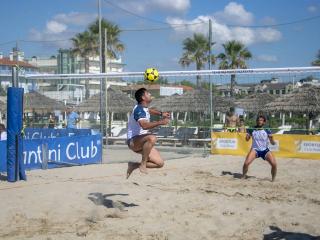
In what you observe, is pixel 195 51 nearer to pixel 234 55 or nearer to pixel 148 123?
pixel 234 55

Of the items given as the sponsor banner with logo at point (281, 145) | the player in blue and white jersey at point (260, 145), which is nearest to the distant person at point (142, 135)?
the player in blue and white jersey at point (260, 145)

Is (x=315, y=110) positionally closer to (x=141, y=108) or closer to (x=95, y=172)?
(x=95, y=172)

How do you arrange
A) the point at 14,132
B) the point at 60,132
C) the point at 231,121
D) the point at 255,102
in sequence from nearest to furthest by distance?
the point at 14,132
the point at 231,121
the point at 60,132
the point at 255,102

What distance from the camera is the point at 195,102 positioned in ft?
62.0

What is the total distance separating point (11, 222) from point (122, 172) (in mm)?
4667

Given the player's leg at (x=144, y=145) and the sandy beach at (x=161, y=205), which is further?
the player's leg at (x=144, y=145)

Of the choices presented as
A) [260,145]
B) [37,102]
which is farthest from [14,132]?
[37,102]

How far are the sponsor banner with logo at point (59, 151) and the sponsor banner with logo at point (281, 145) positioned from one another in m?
4.09

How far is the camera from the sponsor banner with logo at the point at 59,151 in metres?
10.7

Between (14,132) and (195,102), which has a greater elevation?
(195,102)

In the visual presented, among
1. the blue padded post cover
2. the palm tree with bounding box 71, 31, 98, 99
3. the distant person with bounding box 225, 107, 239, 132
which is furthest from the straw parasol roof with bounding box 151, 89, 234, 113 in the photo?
the palm tree with bounding box 71, 31, 98, 99

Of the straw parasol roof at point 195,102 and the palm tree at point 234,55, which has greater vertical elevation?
the palm tree at point 234,55

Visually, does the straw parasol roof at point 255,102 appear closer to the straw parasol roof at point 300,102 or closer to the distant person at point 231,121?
the straw parasol roof at point 300,102

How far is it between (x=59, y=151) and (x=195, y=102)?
852cm
